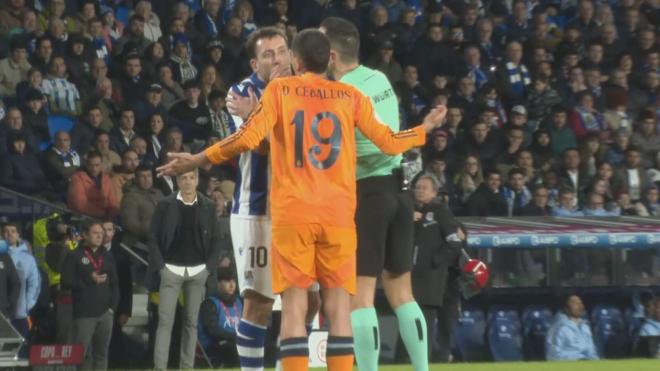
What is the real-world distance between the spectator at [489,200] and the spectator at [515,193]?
5.6 inches

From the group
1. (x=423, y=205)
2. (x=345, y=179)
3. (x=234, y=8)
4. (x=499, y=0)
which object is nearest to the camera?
(x=345, y=179)

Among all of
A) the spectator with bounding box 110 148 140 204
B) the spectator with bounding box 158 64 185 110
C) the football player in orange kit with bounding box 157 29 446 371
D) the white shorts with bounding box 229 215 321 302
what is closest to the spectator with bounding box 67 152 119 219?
the spectator with bounding box 110 148 140 204

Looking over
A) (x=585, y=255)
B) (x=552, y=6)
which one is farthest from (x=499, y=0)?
(x=585, y=255)

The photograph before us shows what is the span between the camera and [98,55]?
19344 millimetres

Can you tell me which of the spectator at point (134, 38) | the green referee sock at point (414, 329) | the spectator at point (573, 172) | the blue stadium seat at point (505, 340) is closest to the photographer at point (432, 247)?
the blue stadium seat at point (505, 340)

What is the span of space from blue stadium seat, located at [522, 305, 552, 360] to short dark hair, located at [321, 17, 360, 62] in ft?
30.2

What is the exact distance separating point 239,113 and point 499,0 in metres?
15.2

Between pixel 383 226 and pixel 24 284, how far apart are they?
740 centimetres

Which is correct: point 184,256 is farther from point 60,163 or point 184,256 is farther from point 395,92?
point 395,92

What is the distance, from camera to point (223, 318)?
16.7 m

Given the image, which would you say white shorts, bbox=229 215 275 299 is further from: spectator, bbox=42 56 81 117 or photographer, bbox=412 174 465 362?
spectator, bbox=42 56 81 117

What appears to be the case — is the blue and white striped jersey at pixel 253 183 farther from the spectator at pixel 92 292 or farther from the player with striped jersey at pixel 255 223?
the spectator at pixel 92 292

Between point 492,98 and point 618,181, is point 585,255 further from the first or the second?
point 492,98

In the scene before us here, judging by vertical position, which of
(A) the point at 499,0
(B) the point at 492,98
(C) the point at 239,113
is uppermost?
(A) the point at 499,0
